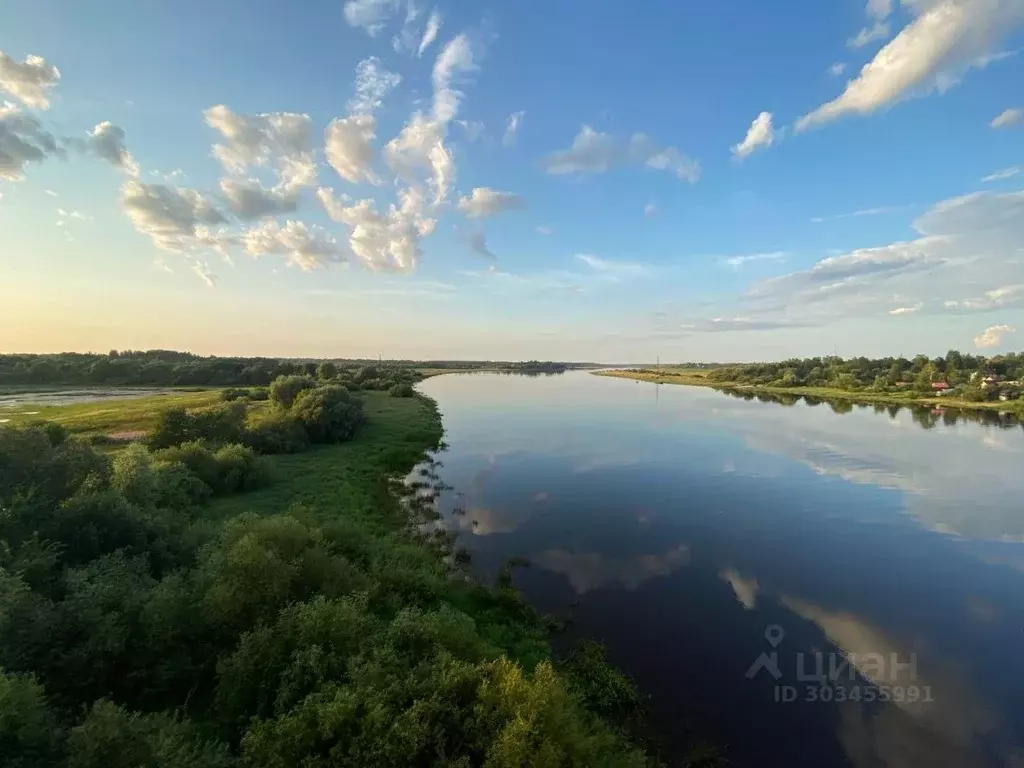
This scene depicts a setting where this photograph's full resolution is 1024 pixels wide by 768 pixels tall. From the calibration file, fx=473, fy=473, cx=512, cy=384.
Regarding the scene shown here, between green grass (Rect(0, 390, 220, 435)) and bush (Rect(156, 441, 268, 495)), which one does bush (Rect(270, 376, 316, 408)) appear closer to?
green grass (Rect(0, 390, 220, 435))

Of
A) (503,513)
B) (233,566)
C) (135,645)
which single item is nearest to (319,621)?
(233,566)

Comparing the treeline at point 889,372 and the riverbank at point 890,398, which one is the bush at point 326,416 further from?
the treeline at point 889,372

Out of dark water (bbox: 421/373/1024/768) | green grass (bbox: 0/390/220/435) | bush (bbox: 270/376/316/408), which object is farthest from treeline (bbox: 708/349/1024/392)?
green grass (bbox: 0/390/220/435)

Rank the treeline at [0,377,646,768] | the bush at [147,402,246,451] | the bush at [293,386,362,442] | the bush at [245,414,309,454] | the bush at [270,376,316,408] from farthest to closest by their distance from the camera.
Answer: the bush at [270,376,316,408], the bush at [293,386,362,442], the bush at [245,414,309,454], the bush at [147,402,246,451], the treeline at [0,377,646,768]

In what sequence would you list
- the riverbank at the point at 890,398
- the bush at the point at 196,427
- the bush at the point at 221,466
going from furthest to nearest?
1. the riverbank at the point at 890,398
2. the bush at the point at 196,427
3. the bush at the point at 221,466

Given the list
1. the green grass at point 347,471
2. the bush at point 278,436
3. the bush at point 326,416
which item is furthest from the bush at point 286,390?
the bush at point 278,436
